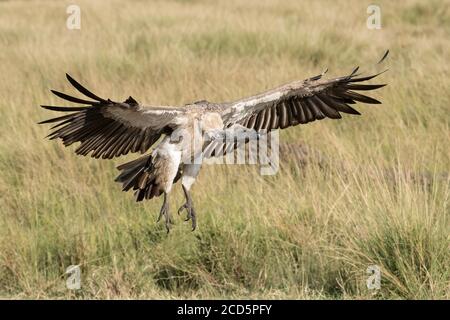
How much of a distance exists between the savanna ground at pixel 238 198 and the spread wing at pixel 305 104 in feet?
1.32

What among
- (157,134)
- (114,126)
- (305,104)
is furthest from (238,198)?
(114,126)

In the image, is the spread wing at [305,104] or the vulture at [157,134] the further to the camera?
the spread wing at [305,104]

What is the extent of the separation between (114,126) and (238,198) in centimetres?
118

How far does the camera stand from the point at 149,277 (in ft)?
16.5

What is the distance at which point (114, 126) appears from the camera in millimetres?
4902

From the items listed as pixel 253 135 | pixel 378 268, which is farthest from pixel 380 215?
pixel 253 135

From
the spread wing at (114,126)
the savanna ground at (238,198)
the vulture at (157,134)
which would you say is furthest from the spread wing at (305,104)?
the spread wing at (114,126)

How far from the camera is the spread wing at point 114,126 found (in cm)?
473

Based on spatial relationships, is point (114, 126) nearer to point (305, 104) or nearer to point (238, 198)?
point (238, 198)

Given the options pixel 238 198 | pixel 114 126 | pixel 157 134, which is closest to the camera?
pixel 114 126

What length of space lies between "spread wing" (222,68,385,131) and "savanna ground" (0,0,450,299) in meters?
0.40

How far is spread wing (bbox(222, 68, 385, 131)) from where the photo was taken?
18.1 feet

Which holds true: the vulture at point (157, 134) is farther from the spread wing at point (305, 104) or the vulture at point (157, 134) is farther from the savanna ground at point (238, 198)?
the savanna ground at point (238, 198)

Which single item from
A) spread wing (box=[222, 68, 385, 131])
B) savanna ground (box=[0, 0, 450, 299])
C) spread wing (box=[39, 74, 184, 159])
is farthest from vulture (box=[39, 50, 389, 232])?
savanna ground (box=[0, 0, 450, 299])
